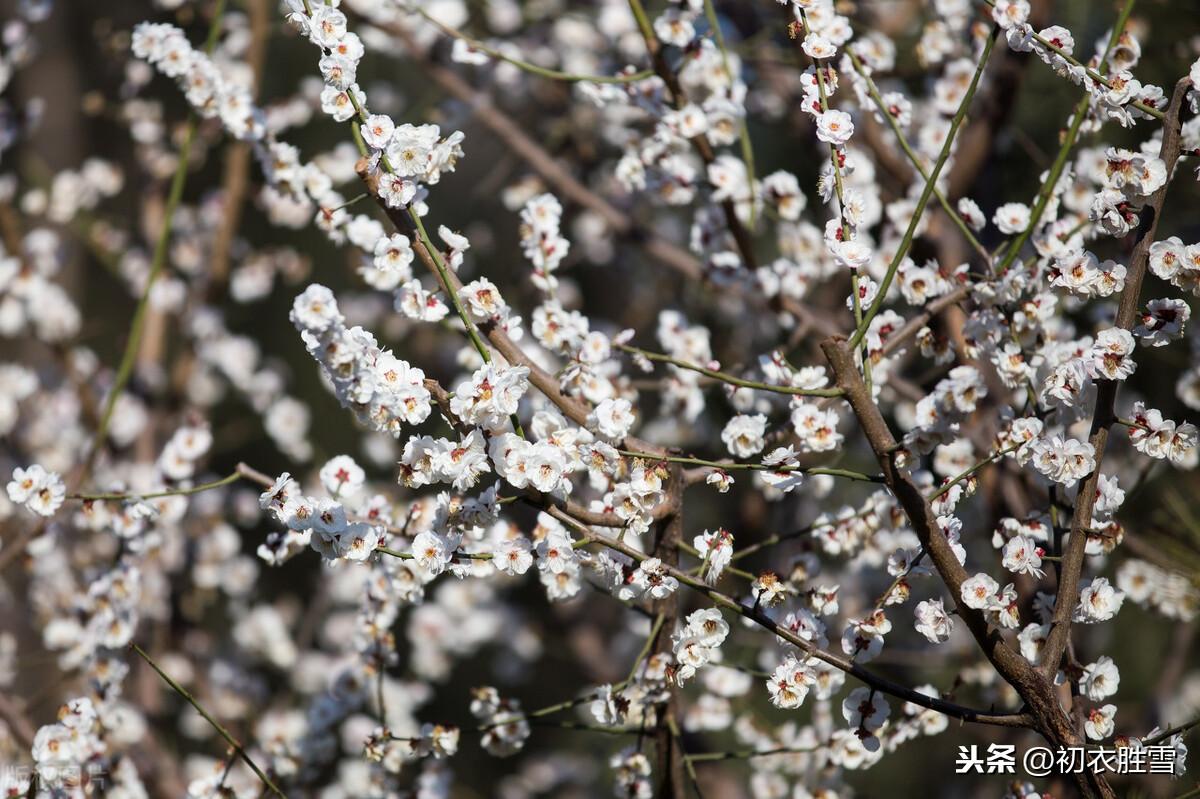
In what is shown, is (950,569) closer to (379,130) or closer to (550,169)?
(379,130)

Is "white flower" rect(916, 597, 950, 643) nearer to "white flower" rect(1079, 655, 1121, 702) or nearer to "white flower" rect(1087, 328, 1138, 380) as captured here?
"white flower" rect(1079, 655, 1121, 702)

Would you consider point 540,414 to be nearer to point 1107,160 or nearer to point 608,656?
point 1107,160

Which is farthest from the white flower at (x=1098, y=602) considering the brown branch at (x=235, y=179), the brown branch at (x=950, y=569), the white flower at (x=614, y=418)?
the brown branch at (x=235, y=179)

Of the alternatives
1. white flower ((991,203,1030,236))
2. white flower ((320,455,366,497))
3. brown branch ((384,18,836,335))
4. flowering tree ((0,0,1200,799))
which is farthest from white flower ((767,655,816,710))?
brown branch ((384,18,836,335))

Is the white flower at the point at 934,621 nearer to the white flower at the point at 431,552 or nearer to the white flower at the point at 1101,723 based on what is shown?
the white flower at the point at 1101,723

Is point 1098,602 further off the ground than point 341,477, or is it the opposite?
point 341,477

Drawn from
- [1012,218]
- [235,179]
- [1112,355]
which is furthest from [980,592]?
[235,179]

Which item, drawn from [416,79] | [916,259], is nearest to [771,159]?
[416,79]

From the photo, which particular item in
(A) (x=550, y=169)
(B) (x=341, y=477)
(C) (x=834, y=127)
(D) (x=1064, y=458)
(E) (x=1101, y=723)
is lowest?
(E) (x=1101, y=723)

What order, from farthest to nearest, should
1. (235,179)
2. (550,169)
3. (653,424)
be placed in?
(653,424), (235,179), (550,169)
